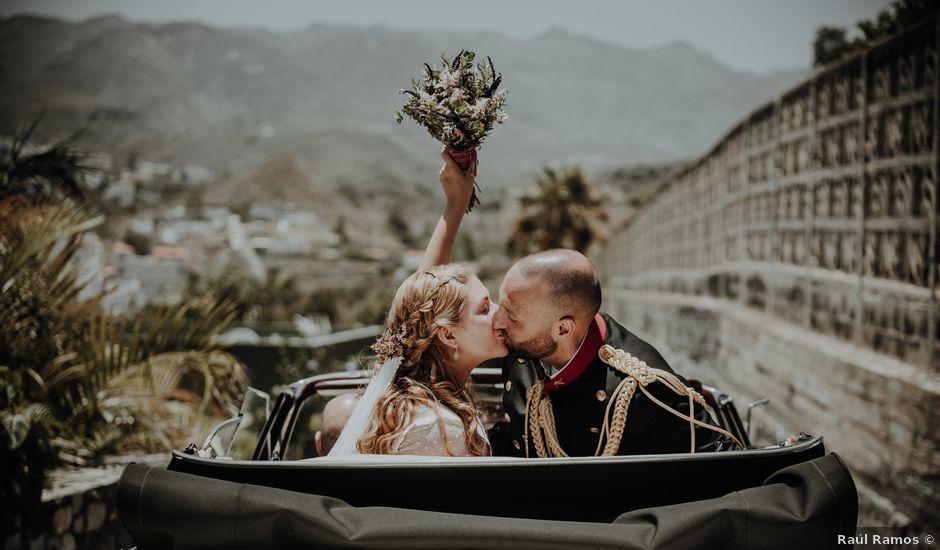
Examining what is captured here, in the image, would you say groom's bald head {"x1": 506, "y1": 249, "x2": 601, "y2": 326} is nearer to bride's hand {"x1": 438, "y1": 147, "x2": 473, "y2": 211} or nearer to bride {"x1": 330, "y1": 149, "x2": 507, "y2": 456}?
bride {"x1": 330, "y1": 149, "x2": 507, "y2": 456}

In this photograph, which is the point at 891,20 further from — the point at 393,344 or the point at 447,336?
the point at 393,344

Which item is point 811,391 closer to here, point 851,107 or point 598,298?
point 851,107

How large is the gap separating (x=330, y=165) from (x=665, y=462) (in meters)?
161

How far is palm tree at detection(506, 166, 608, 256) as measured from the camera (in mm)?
29375

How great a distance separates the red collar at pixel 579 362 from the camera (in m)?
2.41

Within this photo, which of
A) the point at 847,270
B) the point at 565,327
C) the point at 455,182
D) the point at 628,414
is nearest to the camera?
the point at 628,414

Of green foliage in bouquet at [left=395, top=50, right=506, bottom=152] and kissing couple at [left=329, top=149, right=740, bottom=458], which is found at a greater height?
green foliage in bouquet at [left=395, top=50, right=506, bottom=152]

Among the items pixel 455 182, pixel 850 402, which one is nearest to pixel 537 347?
pixel 455 182

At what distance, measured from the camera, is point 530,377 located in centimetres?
274

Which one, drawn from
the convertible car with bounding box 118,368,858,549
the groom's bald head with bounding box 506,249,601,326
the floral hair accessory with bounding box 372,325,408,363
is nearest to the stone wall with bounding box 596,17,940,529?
the groom's bald head with bounding box 506,249,601,326

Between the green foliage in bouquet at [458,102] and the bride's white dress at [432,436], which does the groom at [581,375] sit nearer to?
the bride's white dress at [432,436]

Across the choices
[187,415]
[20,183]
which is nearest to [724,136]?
[187,415]

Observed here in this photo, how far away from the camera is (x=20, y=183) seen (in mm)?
6078

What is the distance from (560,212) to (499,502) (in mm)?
28236
